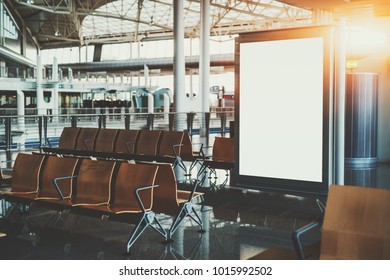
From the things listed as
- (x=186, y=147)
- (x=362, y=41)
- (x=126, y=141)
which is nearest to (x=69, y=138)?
(x=126, y=141)

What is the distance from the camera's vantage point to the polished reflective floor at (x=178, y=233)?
16.5 feet

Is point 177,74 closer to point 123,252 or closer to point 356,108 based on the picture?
point 356,108

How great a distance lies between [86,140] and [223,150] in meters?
3.17

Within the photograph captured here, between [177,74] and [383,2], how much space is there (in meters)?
6.09

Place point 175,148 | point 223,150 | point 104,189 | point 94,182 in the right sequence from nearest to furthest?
1. point 104,189
2. point 94,182
3. point 223,150
4. point 175,148

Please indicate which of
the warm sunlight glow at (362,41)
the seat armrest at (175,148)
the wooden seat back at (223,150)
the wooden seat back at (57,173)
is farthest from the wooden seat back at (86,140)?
the warm sunlight glow at (362,41)

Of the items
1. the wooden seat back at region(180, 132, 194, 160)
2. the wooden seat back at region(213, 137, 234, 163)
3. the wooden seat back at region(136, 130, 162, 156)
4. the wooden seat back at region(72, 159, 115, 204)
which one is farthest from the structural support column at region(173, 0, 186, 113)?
the wooden seat back at region(72, 159, 115, 204)

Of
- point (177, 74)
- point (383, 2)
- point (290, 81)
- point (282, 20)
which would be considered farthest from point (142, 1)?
point (290, 81)

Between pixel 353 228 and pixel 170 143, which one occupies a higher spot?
pixel 170 143

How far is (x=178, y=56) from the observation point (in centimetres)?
1244

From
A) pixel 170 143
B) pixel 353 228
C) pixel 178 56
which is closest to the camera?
pixel 353 228

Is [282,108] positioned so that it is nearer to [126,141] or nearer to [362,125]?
[126,141]

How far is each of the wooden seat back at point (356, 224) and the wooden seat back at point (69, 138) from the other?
7.83 m

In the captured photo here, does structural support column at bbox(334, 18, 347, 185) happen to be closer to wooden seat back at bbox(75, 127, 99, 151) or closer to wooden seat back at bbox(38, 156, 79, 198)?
wooden seat back at bbox(38, 156, 79, 198)
